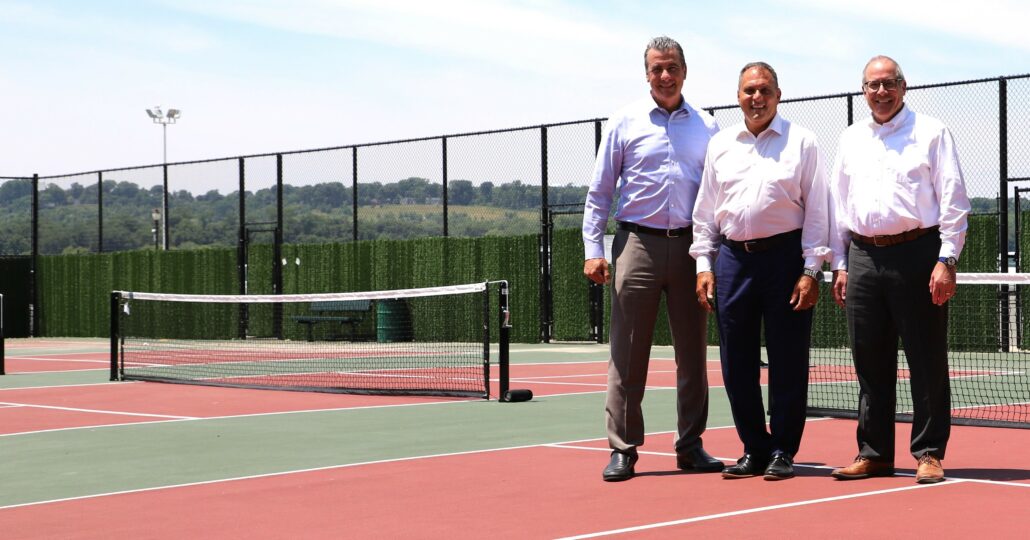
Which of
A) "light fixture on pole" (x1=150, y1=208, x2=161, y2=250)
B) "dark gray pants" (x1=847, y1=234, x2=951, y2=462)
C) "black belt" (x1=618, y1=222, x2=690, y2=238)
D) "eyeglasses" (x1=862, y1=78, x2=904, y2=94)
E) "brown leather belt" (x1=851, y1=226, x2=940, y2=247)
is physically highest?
"light fixture on pole" (x1=150, y1=208, x2=161, y2=250)

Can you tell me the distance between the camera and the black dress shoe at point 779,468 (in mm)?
6785

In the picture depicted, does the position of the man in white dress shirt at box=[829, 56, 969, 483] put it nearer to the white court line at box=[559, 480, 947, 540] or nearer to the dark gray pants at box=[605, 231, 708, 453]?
the white court line at box=[559, 480, 947, 540]

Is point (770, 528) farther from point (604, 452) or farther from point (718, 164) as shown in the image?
point (604, 452)

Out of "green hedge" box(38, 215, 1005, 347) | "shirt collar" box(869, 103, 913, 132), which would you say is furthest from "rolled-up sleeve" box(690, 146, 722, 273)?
"green hedge" box(38, 215, 1005, 347)

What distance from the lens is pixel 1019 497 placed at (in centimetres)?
623

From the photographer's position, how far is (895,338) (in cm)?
682

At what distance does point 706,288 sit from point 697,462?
0.95 metres

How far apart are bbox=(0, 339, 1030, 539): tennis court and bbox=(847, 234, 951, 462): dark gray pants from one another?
25 centimetres

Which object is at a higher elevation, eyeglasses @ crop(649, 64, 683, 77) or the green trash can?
eyeglasses @ crop(649, 64, 683, 77)

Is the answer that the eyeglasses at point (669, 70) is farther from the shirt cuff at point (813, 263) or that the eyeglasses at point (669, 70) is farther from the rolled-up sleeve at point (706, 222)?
the shirt cuff at point (813, 263)

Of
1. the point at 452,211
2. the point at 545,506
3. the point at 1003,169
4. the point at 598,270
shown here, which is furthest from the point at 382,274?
the point at 545,506

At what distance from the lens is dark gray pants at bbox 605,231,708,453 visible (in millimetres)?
7070

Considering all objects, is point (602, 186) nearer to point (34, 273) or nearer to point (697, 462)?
point (697, 462)

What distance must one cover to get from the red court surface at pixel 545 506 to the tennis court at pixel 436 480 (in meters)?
0.01
